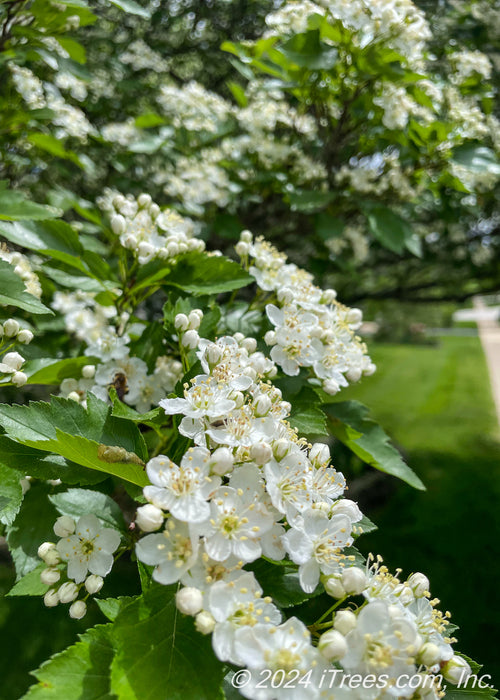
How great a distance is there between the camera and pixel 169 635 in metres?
0.98

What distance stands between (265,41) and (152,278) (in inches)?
65.9

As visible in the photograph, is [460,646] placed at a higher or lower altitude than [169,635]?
lower

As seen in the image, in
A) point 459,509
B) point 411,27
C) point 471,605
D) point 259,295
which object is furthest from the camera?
point 459,509

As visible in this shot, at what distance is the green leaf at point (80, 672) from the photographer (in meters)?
0.91

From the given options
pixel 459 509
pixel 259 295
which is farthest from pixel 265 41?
pixel 459 509

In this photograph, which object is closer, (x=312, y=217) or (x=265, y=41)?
(x=265, y=41)

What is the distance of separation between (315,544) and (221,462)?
A: 0.27 metres

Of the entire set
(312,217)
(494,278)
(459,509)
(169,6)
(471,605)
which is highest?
(169,6)

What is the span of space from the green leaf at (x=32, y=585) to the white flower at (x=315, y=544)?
604 millimetres

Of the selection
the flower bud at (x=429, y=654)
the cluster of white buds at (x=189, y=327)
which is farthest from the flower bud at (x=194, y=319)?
the flower bud at (x=429, y=654)

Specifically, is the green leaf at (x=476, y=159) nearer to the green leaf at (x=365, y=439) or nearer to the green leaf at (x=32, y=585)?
the green leaf at (x=365, y=439)

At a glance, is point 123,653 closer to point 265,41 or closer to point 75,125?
point 265,41

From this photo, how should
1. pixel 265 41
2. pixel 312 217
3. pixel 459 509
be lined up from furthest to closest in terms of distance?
pixel 459 509 → pixel 312 217 → pixel 265 41

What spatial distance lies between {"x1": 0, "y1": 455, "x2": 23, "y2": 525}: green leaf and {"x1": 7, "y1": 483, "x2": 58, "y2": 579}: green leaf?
15cm
